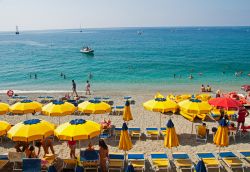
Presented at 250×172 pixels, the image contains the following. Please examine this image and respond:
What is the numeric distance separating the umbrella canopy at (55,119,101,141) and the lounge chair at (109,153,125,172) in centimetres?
114

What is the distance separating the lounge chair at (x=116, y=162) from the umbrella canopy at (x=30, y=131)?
2613mm

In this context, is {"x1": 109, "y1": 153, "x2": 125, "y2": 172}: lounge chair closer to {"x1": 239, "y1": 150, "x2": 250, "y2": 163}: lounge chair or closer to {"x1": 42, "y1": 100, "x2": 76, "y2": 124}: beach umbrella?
{"x1": 42, "y1": 100, "x2": 76, "y2": 124}: beach umbrella

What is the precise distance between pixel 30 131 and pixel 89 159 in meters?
2.48

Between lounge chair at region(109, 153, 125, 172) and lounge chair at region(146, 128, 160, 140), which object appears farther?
lounge chair at region(146, 128, 160, 140)

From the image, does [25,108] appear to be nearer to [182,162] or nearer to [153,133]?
[153,133]

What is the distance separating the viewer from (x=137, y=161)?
1101 centimetres

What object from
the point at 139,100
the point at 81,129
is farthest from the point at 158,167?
the point at 139,100

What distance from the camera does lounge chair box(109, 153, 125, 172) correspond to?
35.0 feet

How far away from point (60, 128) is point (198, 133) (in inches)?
276

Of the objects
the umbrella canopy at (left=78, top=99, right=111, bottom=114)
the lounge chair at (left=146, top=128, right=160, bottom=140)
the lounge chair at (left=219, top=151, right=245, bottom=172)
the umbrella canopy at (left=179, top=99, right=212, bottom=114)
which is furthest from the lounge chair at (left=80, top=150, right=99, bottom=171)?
the umbrella canopy at (left=179, top=99, right=212, bottom=114)

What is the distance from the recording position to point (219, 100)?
14945 millimetres

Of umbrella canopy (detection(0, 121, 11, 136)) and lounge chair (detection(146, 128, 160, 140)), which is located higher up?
umbrella canopy (detection(0, 121, 11, 136))

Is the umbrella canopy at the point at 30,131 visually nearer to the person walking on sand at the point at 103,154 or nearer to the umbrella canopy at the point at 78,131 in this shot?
the umbrella canopy at the point at 78,131

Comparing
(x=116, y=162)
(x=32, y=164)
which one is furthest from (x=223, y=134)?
(x=32, y=164)
